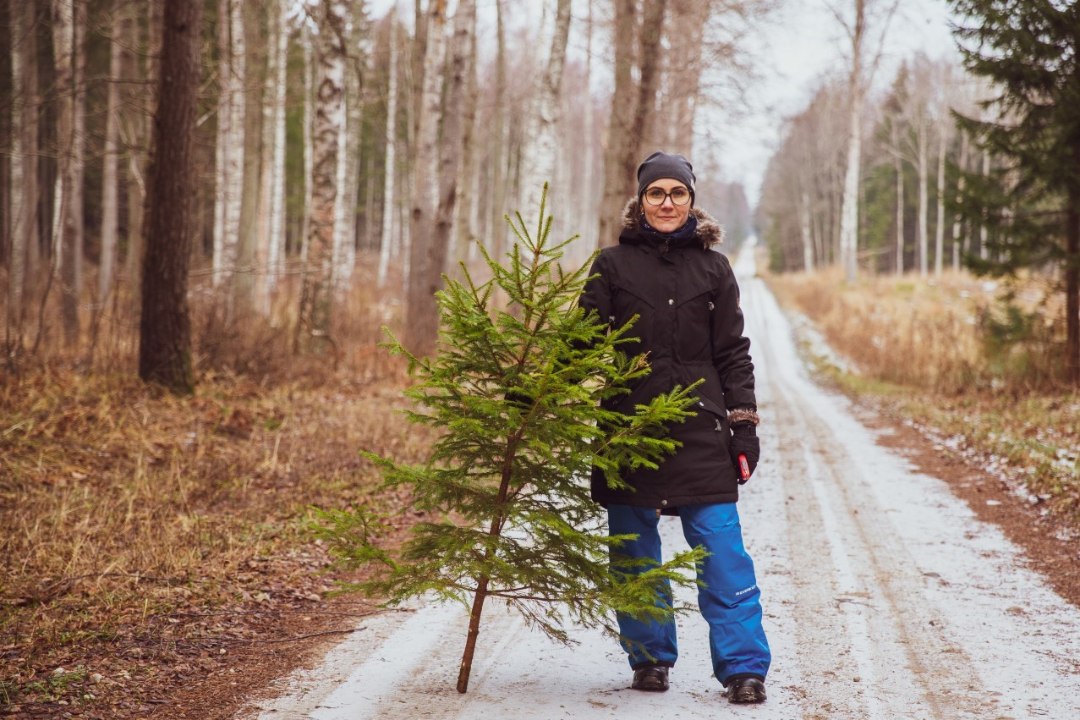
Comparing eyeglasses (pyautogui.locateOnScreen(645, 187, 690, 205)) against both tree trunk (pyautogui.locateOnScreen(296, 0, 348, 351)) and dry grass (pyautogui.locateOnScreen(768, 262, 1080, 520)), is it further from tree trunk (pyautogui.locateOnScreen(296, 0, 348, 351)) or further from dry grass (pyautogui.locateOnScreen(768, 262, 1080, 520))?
tree trunk (pyautogui.locateOnScreen(296, 0, 348, 351))

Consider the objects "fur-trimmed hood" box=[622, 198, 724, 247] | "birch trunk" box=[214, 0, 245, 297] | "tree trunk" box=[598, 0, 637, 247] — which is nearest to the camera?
"fur-trimmed hood" box=[622, 198, 724, 247]

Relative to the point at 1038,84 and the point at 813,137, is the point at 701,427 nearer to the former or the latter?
the point at 1038,84

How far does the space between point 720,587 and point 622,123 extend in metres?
12.1

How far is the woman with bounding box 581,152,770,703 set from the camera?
3.82 metres

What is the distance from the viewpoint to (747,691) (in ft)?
12.4

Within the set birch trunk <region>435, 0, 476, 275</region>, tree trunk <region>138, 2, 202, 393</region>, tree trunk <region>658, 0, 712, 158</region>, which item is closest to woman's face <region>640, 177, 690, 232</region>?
tree trunk <region>138, 2, 202, 393</region>

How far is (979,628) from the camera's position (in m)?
4.88

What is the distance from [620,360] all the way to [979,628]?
281 centimetres

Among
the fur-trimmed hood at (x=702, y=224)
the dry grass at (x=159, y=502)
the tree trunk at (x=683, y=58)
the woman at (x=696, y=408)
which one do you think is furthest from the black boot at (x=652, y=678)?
the tree trunk at (x=683, y=58)

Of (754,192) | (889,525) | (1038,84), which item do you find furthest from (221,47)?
(754,192)

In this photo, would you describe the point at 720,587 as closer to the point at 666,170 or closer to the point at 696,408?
the point at 696,408

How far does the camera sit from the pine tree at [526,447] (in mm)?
3512

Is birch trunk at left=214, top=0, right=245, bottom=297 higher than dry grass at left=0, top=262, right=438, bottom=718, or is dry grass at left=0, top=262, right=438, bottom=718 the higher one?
birch trunk at left=214, top=0, right=245, bottom=297

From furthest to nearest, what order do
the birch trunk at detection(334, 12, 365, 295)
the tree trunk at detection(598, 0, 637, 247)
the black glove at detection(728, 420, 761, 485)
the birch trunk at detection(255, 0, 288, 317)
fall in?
the birch trunk at detection(334, 12, 365, 295)
the birch trunk at detection(255, 0, 288, 317)
the tree trunk at detection(598, 0, 637, 247)
the black glove at detection(728, 420, 761, 485)
